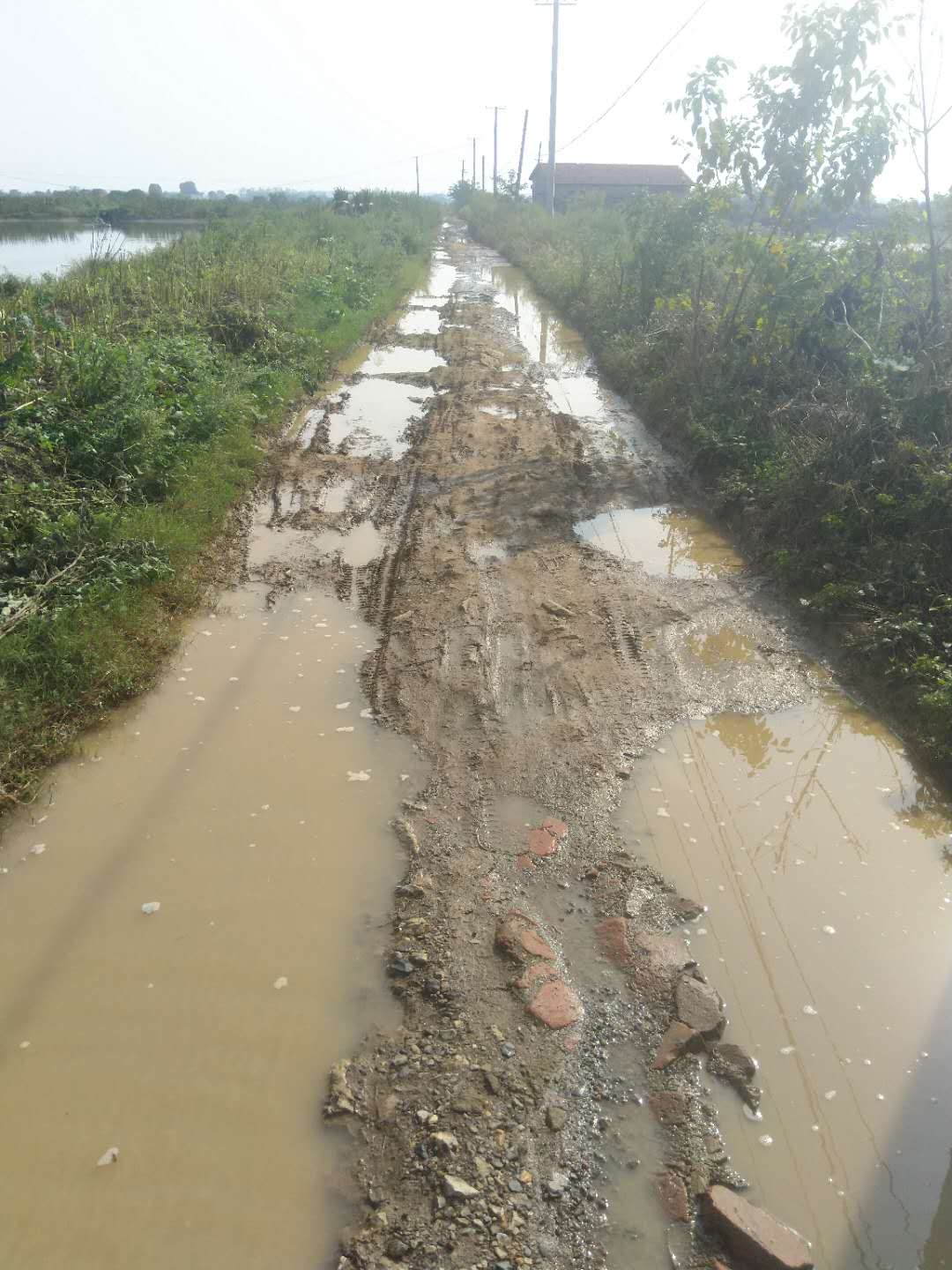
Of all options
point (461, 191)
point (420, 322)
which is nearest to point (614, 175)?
point (461, 191)

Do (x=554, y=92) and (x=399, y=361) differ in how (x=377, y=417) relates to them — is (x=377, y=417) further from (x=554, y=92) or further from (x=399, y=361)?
(x=554, y=92)

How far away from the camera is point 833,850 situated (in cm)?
380

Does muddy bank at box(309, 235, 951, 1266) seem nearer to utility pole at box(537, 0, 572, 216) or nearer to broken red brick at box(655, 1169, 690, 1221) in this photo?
broken red brick at box(655, 1169, 690, 1221)

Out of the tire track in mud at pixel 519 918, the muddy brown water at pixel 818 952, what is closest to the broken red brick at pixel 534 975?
the tire track in mud at pixel 519 918

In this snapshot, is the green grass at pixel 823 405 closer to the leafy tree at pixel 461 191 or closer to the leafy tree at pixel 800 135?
the leafy tree at pixel 800 135

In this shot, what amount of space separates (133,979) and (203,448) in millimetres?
5728

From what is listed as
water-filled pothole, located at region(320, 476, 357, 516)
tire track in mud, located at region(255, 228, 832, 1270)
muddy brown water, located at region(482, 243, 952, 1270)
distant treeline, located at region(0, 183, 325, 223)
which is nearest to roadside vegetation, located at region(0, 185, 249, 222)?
distant treeline, located at region(0, 183, 325, 223)

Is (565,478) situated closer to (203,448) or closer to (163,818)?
(203,448)

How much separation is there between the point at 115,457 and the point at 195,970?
4.86m

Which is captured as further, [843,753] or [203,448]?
[203,448]

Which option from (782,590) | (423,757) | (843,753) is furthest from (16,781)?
(782,590)

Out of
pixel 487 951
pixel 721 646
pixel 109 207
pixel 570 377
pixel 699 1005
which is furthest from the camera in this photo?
pixel 109 207

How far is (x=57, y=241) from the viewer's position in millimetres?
29031

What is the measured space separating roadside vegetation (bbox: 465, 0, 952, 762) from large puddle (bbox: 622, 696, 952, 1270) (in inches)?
29.3
